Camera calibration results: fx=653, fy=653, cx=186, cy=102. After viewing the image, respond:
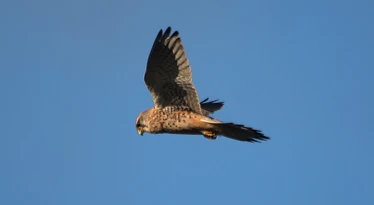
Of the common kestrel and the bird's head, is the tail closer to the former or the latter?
→ the common kestrel

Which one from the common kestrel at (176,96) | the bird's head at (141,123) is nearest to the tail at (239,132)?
the common kestrel at (176,96)

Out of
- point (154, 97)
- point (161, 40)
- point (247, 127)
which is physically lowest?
point (247, 127)

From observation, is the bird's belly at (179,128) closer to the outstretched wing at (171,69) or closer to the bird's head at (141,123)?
the outstretched wing at (171,69)

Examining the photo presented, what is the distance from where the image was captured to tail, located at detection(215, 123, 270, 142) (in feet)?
31.3

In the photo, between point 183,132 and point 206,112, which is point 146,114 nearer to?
point 183,132

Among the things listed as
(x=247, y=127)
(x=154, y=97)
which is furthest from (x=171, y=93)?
(x=247, y=127)

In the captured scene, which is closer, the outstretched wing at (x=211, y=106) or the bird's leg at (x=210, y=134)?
the bird's leg at (x=210, y=134)

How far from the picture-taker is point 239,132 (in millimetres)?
9719

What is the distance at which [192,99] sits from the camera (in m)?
10.1

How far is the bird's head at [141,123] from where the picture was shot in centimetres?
1071

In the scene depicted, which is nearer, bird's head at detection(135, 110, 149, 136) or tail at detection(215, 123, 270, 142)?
tail at detection(215, 123, 270, 142)

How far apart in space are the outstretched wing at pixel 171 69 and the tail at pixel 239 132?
1.73 feet

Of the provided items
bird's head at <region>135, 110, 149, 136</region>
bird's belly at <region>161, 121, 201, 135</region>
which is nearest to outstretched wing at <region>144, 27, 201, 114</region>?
bird's belly at <region>161, 121, 201, 135</region>

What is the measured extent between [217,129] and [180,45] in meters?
1.39
